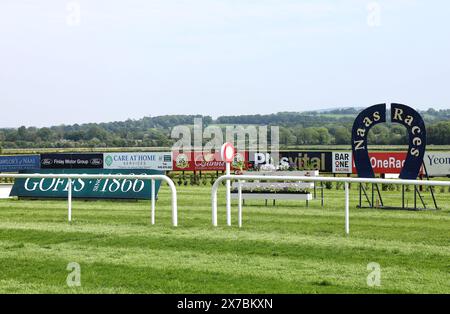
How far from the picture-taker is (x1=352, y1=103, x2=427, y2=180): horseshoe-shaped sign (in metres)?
16.0

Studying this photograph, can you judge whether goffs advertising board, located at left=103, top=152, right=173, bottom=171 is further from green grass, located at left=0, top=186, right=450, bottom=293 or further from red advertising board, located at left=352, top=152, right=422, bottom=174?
green grass, located at left=0, top=186, right=450, bottom=293

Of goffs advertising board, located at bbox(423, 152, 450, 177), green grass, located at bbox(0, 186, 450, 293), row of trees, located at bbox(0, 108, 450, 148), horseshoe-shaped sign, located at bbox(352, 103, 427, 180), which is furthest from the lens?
row of trees, located at bbox(0, 108, 450, 148)

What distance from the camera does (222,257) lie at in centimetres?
801

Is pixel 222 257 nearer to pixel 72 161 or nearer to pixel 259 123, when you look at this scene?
pixel 72 161

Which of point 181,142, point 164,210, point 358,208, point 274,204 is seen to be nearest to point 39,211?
point 164,210

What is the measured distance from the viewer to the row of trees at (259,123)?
58.6 m

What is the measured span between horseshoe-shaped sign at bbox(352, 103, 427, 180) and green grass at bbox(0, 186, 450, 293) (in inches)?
140

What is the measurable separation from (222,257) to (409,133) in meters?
9.25

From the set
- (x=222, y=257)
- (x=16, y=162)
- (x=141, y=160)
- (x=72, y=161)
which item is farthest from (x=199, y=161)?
(x=222, y=257)

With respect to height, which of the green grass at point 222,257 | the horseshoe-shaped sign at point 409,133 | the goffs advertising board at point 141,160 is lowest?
the green grass at point 222,257

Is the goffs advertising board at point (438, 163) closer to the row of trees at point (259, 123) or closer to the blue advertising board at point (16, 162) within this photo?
the blue advertising board at point (16, 162)

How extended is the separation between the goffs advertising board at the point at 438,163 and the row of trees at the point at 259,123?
26.6 meters

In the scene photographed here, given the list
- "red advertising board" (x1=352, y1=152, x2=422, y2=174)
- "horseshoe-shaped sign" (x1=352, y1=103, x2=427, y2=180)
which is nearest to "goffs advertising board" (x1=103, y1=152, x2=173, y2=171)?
"red advertising board" (x1=352, y1=152, x2=422, y2=174)

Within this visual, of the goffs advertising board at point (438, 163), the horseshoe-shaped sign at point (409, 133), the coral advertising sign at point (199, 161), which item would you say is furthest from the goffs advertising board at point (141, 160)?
the horseshoe-shaped sign at point (409, 133)
